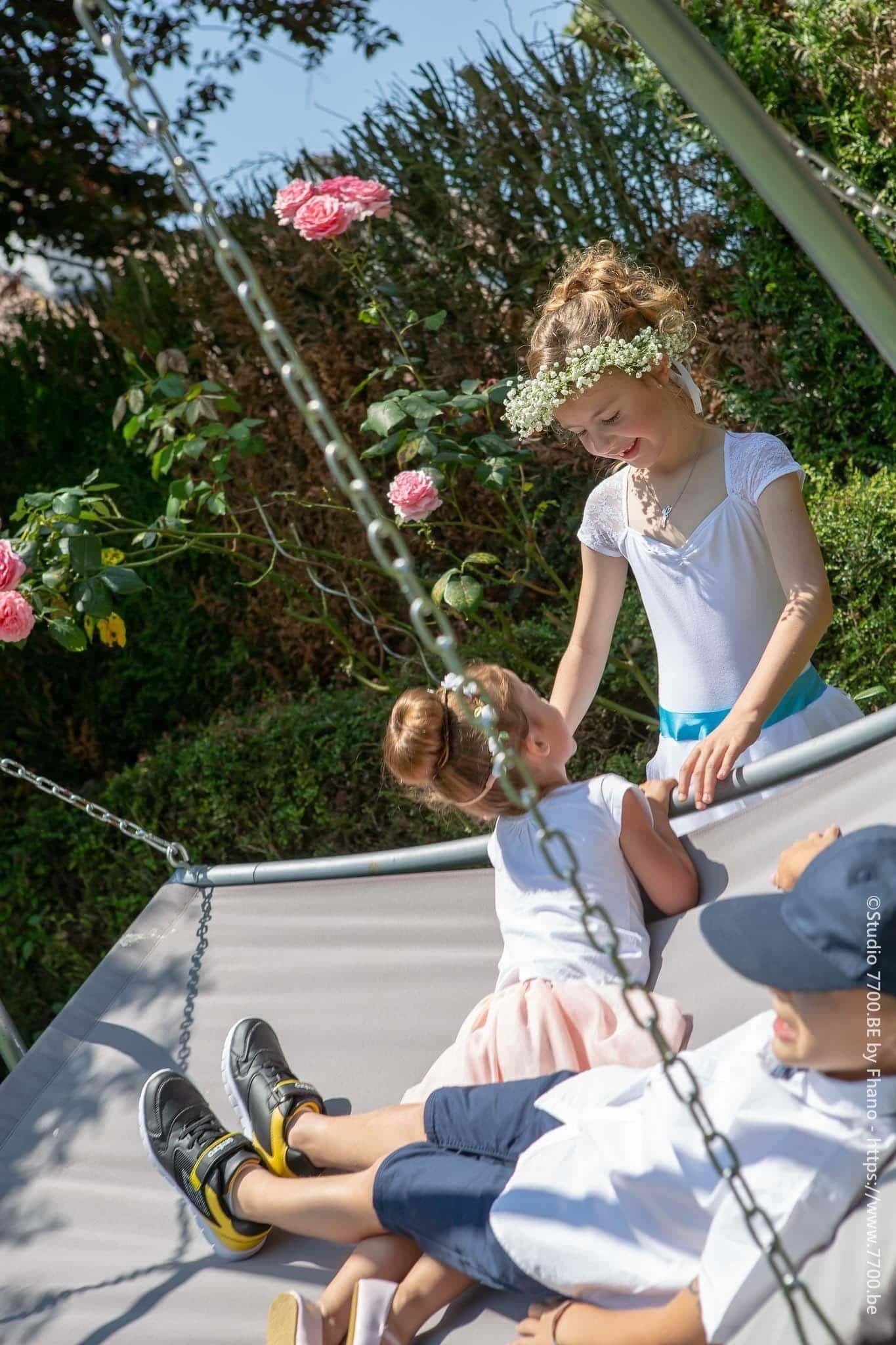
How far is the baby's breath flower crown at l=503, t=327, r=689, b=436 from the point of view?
203cm

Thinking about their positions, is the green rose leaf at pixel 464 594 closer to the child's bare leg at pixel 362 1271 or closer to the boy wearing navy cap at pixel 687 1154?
the boy wearing navy cap at pixel 687 1154

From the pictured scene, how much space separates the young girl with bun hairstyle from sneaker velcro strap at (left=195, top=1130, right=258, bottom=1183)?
0.93ft

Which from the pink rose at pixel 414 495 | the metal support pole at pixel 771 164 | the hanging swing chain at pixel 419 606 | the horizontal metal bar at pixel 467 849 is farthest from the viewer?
the pink rose at pixel 414 495

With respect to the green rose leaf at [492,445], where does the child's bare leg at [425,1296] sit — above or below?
below

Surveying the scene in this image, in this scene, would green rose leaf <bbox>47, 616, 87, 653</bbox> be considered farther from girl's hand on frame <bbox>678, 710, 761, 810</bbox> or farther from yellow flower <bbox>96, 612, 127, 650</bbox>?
girl's hand on frame <bbox>678, 710, 761, 810</bbox>

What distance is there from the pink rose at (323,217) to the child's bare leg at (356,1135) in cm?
Answer: 192

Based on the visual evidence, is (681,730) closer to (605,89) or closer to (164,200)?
(605,89)

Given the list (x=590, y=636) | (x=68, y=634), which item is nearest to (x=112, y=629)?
(x=68, y=634)

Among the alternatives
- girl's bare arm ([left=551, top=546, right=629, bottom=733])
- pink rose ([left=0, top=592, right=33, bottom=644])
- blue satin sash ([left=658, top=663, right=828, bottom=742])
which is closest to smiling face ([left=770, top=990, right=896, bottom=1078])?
blue satin sash ([left=658, top=663, right=828, bottom=742])

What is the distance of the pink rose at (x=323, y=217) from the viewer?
2895mm

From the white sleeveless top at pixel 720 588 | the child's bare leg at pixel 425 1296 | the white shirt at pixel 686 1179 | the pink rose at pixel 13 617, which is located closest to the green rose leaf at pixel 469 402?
the white sleeveless top at pixel 720 588

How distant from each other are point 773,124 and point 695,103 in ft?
0.28

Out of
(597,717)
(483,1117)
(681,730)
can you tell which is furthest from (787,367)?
(483,1117)

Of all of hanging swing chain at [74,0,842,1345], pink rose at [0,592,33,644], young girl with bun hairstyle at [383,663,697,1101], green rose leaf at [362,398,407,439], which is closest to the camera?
hanging swing chain at [74,0,842,1345]
